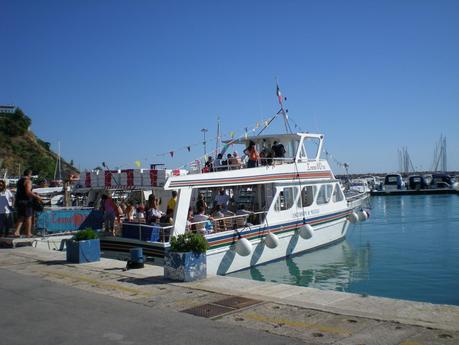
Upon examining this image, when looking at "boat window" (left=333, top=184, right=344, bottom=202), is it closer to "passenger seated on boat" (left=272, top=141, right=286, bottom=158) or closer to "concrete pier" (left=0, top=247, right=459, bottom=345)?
"passenger seated on boat" (left=272, top=141, right=286, bottom=158)

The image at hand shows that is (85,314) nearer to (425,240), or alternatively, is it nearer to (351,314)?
(351,314)

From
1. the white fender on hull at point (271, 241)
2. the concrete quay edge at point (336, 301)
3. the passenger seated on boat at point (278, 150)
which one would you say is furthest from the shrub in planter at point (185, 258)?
the passenger seated on boat at point (278, 150)

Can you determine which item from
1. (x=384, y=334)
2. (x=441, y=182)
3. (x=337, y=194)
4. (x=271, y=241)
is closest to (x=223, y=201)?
(x=271, y=241)

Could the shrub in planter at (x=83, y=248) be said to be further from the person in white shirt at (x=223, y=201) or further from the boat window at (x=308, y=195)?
the boat window at (x=308, y=195)

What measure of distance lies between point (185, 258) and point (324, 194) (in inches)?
456

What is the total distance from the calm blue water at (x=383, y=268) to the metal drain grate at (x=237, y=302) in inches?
243

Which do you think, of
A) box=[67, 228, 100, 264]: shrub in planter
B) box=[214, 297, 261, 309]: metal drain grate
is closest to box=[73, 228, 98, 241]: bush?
box=[67, 228, 100, 264]: shrub in planter

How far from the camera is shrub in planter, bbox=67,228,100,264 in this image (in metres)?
11.1

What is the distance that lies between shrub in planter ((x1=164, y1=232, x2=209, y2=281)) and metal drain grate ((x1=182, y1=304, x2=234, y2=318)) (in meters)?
1.81

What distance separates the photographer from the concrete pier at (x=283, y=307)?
5.57 m

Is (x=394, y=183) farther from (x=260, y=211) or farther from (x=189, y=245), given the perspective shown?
(x=189, y=245)

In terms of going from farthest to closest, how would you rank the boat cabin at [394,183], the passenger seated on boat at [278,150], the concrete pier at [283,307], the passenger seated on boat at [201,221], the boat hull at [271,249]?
1. the boat cabin at [394,183]
2. the passenger seated on boat at [278,150]
3. the boat hull at [271,249]
4. the passenger seated on boat at [201,221]
5. the concrete pier at [283,307]

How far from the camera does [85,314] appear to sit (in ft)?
21.8

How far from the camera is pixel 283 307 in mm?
6891
